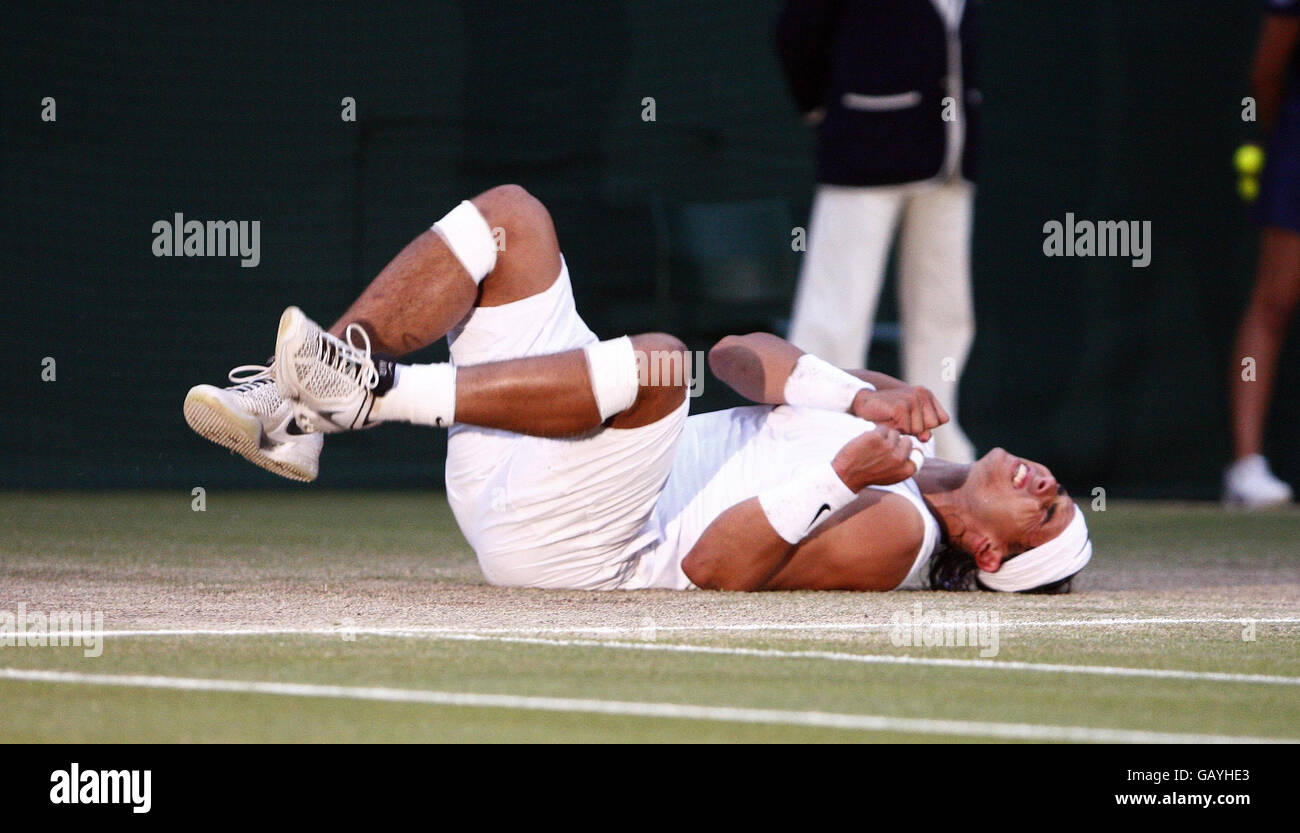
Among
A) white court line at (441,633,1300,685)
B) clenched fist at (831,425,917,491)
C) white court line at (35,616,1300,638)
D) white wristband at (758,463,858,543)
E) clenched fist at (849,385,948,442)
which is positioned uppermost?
clenched fist at (849,385,948,442)

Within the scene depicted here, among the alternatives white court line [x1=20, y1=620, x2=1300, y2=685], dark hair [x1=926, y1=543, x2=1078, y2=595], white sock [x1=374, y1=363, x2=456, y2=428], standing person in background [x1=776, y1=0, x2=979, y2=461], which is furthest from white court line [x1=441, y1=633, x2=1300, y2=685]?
standing person in background [x1=776, y1=0, x2=979, y2=461]

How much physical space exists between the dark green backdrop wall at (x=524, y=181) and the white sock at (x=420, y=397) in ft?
14.3

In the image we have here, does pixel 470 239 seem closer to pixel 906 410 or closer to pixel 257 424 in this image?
pixel 257 424

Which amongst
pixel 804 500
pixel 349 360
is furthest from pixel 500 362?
pixel 804 500

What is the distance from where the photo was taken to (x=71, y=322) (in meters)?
6.98

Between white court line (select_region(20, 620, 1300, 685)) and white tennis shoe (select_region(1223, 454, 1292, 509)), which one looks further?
white tennis shoe (select_region(1223, 454, 1292, 509))

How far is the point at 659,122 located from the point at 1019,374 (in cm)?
192

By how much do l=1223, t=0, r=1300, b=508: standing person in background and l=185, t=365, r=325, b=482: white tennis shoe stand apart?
4.56 meters

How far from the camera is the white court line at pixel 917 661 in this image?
2551 millimetres

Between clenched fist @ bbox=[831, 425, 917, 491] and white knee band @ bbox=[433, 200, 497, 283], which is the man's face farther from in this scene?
white knee band @ bbox=[433, 200, 497, 283]

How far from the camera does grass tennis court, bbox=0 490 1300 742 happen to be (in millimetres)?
2047

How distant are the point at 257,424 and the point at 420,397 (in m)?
0.32

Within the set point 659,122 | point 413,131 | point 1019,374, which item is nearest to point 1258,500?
point 1019,374
